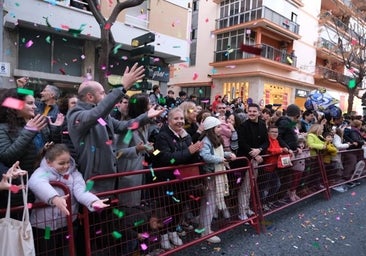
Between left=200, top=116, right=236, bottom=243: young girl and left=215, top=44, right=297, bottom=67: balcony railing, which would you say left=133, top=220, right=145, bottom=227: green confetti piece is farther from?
left=215, top=44, right=297, bottom=67: balcony railing

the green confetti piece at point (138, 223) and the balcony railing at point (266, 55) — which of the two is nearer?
the green confetti piece at point (138, 223)

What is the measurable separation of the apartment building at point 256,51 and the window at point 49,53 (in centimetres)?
1227

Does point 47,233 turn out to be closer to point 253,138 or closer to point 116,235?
point 116,235

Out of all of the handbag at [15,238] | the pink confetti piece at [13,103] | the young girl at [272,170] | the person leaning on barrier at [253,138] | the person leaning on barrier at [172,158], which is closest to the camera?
the handbag at [15,238]

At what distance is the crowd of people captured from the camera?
8.55 ft

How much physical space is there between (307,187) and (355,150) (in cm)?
229

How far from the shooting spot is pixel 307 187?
6.03m

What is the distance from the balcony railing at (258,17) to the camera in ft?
77.6

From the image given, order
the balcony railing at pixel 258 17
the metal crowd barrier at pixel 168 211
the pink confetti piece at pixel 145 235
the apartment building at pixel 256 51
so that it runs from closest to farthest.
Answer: the metal crowd barrier at pixel 168 211, the pink confetti piece at pixel 145 235, the balcony railing at pixel 258 17, the apartment building at pixel 256 51

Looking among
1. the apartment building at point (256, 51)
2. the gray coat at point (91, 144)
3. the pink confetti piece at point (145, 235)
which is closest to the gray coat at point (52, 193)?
the gray coat at point (91, 144)

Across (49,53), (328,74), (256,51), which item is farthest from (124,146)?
(328,74)

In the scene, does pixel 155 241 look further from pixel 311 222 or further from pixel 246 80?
pixel 246 80

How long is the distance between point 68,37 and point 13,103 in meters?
10.5

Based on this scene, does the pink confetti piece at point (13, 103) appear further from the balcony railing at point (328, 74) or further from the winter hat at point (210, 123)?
the balcony railing at point (328, 74)
